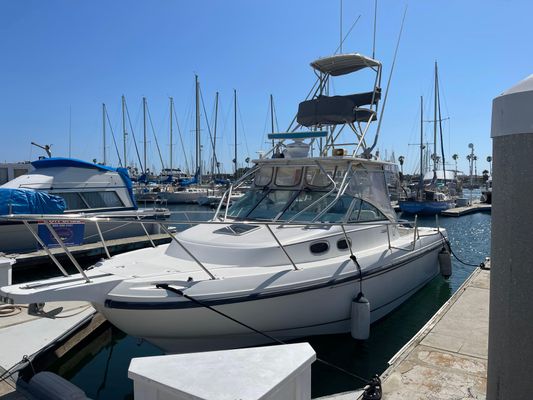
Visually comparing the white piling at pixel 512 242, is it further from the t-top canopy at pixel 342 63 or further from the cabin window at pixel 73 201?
the cabin window at pixel 73 201

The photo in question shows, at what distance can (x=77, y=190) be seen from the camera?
14.4 metres

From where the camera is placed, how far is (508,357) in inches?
75.2

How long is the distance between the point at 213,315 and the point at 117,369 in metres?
2.15

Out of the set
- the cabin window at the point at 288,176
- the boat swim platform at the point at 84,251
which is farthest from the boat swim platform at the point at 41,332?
the boat swim platform at the point at 84,251

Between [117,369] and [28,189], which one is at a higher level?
[28,189]

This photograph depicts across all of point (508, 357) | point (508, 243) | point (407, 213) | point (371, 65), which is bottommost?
point (407, 213)

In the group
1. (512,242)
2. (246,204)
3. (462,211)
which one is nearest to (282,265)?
(246,204)

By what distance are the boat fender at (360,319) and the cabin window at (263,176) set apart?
294 cm

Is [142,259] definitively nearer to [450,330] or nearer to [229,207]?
[229,207]

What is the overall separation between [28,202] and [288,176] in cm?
839

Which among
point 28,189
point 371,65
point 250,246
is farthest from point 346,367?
point 28,189

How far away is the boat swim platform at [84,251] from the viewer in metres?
11.3

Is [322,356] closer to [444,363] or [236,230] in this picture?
[444,363]

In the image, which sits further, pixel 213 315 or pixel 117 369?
pixel 117 369
